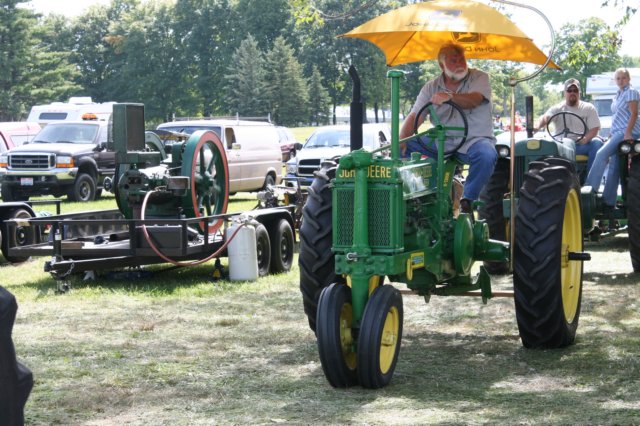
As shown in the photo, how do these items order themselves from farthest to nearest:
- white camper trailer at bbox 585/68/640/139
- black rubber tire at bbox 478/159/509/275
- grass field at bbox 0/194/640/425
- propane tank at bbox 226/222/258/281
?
1. white camper trailer at bbox 585/68/640/139
2. propane tank at bbox 226/222/258/281
3. black rubber tire at bbox 478/159/509/275
4. grass field at bbox 0/194/640/425

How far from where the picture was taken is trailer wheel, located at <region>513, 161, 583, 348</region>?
25.3 ft

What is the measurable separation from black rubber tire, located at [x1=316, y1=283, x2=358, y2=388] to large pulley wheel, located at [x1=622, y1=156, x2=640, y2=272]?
6444mm

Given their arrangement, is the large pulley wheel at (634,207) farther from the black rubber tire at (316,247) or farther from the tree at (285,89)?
the tree at (285,89)

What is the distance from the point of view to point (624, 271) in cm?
1281

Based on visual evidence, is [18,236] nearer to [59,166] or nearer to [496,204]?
[496,204]

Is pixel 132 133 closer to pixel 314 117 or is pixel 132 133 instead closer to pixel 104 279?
pixel 104 279

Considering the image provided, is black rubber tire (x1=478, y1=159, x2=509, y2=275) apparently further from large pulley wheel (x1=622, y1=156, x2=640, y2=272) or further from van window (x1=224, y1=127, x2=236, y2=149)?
van window (x1=224, y1=127, x2=236, y2=149)

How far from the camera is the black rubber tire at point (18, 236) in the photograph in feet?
41.4

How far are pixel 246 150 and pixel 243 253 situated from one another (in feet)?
44.5

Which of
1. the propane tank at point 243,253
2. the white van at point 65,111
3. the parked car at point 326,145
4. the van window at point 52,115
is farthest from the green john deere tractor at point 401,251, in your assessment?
the van window at point 52,115

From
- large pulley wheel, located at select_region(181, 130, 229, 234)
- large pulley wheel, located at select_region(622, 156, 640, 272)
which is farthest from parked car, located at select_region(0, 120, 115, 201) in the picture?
large pulley wheel, located at select_region(622, 156, 640, 272)

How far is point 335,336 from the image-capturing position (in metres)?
6.53

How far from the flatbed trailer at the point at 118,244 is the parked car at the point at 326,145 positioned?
11.5 meters

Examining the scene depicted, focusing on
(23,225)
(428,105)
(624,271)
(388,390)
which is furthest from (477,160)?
(23,225)
